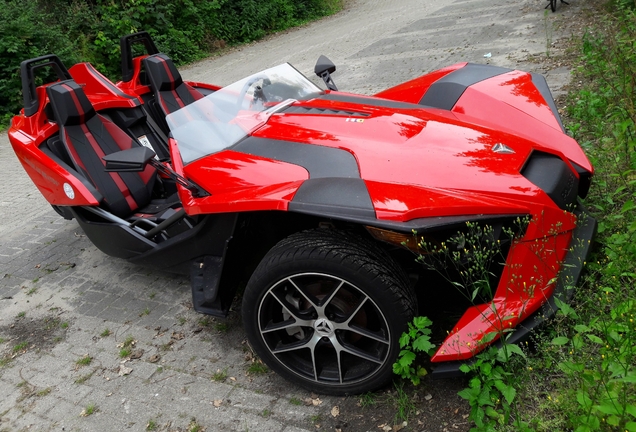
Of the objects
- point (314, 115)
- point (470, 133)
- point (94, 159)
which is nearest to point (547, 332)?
point (470, 133)

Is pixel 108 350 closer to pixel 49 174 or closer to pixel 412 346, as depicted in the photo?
pixel 49 174

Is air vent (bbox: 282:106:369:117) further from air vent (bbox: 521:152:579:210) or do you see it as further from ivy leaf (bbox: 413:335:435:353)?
ivy leaf (bbox: 413:335:435:353)

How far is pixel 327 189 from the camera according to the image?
8.25 ft

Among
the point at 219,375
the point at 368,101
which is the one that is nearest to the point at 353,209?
the point at 219,375

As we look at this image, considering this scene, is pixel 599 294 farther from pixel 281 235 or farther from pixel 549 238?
pixel 281 235

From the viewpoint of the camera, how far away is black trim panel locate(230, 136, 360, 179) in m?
2.77

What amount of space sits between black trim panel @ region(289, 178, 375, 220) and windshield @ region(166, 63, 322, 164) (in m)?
0.94

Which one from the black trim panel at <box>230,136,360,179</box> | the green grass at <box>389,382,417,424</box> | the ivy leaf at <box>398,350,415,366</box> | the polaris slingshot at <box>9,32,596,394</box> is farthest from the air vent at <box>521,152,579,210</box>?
the green grass at <box>389,382,417,424</box>

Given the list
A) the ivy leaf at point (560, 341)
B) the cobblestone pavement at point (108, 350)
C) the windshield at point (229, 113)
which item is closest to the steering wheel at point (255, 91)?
the windshield at point (229, 113)

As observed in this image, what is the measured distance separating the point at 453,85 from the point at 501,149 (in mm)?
1181

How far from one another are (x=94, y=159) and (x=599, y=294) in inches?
153

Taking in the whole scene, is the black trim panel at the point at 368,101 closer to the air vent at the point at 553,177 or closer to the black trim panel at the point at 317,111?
the black trim panel at the point at 317,111

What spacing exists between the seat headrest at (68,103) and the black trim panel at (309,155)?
2008 mm

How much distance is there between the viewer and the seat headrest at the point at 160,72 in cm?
525
